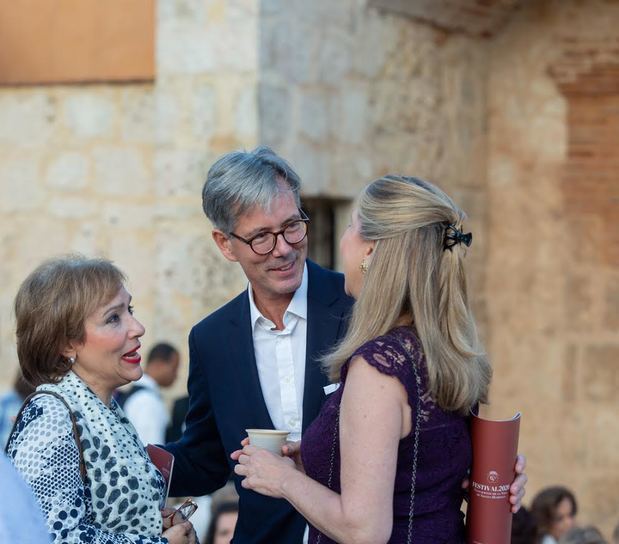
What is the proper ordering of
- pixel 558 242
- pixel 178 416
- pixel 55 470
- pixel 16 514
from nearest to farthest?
pixel 16 514 → pixel 55 470 → pixel 178 416 → pixel 558 242

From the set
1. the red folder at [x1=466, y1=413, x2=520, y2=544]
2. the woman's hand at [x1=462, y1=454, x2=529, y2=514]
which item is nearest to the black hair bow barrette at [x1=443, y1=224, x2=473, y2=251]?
the red folder at [x1=466, y1=413, x2=520, y2=544]

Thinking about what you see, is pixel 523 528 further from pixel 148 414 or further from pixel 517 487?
pixel 517 487

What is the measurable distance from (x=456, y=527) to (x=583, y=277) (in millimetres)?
5795

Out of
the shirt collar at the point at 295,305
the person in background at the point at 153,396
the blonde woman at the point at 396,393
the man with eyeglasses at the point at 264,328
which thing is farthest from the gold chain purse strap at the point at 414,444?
the person in background at the point at 153,396

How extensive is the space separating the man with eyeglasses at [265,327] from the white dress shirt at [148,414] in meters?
2.91

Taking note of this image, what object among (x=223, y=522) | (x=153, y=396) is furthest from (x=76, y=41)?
(x=223, y=522)

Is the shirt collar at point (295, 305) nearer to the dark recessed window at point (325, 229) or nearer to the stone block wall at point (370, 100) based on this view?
the stone block wall at point (370, 100)

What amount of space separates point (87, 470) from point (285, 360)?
819mm

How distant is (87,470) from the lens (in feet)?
9.75

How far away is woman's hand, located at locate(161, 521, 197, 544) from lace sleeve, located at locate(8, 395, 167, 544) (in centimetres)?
18

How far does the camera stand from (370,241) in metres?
2.92

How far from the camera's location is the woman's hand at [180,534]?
125 inches

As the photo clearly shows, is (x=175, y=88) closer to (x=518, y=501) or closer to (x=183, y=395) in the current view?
(x=183, y=395)

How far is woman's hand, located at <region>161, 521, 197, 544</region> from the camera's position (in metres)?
3.17
